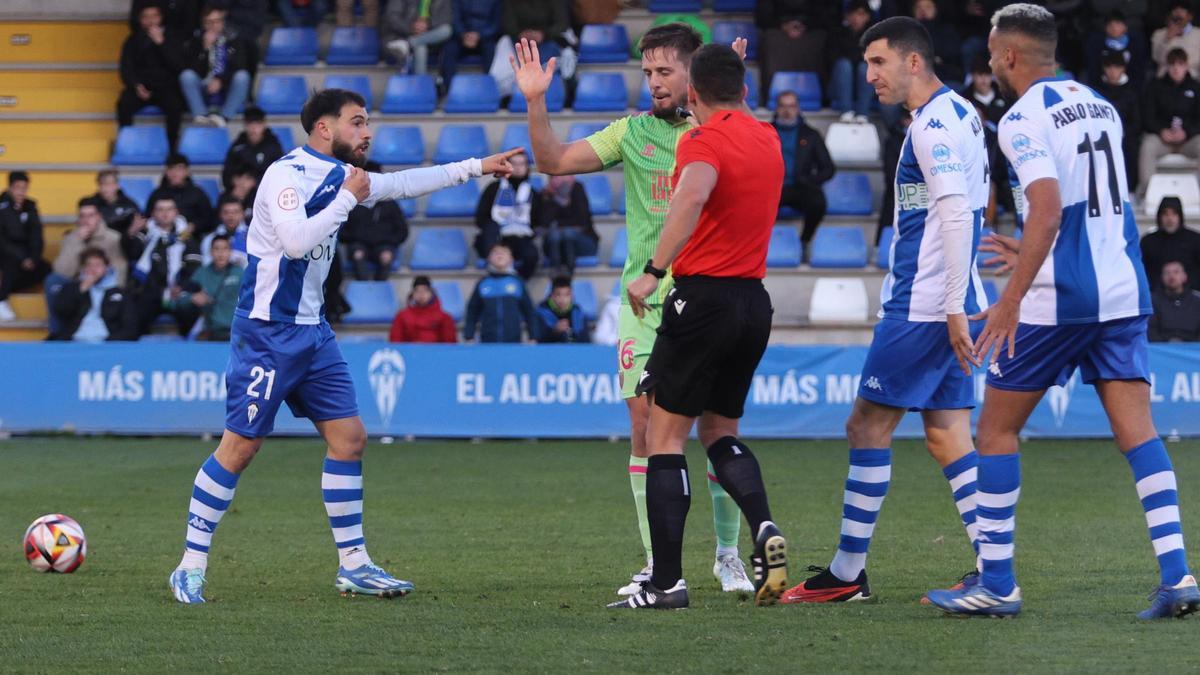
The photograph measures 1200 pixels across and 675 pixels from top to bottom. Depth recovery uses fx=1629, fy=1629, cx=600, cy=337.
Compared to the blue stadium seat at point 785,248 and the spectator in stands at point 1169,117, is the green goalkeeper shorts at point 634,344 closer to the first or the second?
the blue stadium seat at point 785,248

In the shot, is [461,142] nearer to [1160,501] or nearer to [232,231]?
[232,231]

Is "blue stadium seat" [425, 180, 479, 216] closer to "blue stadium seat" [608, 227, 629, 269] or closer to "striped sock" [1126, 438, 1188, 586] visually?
"blue stadium seat" [608, 227, 629, 269]

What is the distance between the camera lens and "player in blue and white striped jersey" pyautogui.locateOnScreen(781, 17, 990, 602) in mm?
6574

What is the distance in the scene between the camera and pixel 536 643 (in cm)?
585

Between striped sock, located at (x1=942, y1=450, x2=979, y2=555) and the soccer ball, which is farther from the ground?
striped sock, located at (x1=942, y1=450, x2=979, y2=555)

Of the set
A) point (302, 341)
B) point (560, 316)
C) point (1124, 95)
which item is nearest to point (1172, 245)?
point (1124, 95)

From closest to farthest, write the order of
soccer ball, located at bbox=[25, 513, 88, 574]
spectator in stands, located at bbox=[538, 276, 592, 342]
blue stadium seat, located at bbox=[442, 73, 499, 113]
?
1. soccer ball, located at bbox=[25, 513, 88, 574]
2. spectator in stands, located at bbox=[538, 276, 592, 342]
3. blue stadium seat, located at bbox=[442, 73, 499, 113]

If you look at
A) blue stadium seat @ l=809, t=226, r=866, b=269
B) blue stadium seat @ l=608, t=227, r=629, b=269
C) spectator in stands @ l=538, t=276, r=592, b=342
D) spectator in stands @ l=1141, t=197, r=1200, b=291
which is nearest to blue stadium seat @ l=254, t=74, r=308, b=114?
blue stadium seat @ l=608, t=227, r=629, b=269

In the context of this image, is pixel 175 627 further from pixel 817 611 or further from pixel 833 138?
pixel 833 138

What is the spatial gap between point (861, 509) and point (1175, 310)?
11.5 metres

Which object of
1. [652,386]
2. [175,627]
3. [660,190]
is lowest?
[175,627]

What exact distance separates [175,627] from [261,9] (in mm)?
16718

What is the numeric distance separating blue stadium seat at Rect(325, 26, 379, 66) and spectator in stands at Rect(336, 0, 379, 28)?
0.62 feet

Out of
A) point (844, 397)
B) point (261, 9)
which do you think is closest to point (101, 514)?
point (844, 397)
